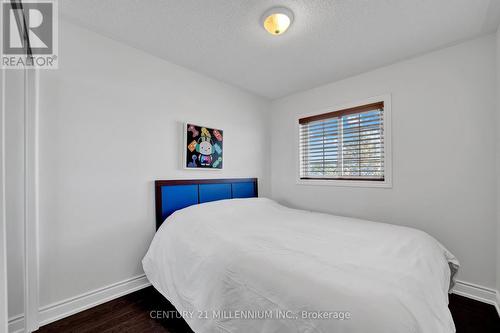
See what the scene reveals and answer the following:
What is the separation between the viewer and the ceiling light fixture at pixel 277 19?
5.35 feet

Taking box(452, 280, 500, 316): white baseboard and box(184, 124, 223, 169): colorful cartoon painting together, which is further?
box(184, 124, 223, 169): colorful cartoon painting

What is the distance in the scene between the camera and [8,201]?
1521 mm

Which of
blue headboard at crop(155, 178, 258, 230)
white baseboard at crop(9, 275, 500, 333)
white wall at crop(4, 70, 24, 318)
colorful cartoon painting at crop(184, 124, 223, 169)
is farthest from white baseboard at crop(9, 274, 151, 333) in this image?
colorful cartoon painting at crop(184, 124, 223, 169)

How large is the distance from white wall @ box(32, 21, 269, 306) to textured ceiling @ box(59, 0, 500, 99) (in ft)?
0.85

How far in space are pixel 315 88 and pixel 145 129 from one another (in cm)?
232

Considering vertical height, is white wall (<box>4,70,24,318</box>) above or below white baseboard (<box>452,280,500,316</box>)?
above

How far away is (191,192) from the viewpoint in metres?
2.54

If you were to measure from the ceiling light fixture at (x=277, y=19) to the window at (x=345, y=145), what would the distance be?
1.49 m

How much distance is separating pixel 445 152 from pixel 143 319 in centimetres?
310

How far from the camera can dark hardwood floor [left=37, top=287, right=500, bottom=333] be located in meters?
1.61

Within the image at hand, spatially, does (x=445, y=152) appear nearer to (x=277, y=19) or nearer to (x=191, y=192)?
(x=277, y=19)

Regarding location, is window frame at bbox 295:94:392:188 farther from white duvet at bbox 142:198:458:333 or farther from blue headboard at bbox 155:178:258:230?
blue headboard at bbox 155:178:258:230

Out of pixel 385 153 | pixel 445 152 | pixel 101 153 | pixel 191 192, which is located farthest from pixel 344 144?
pixel 101 153

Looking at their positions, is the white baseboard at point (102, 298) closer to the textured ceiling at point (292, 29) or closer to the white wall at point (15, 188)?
the white wall at point (15, 188)
